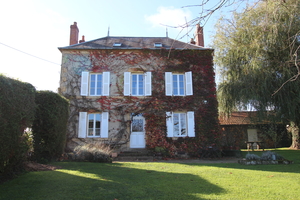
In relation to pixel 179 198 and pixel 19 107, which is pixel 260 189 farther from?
pixel 19 107

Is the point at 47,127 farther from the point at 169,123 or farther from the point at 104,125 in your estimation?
the point at 169,123

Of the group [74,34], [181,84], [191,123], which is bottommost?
[191,123]

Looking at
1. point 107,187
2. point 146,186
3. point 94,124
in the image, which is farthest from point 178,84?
point 107,187

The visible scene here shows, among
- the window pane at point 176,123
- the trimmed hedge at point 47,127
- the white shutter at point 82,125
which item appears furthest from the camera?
the window pane at point 176,123

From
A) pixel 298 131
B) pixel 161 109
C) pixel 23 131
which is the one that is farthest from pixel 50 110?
pixel 298 131

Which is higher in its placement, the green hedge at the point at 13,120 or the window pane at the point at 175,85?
the window pane at the point at 175,85

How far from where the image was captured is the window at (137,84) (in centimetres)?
1176

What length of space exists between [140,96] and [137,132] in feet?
6.11

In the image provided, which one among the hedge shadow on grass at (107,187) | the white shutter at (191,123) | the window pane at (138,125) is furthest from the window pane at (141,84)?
the hedge shadow on grass at (107,187)

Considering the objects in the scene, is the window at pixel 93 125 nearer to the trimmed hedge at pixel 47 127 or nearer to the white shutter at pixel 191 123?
the trimmed hedge at pixel 47 127

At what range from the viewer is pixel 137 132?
11.6 m

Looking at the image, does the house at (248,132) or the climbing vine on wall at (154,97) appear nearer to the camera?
the climbing vine on wall at (154,97)

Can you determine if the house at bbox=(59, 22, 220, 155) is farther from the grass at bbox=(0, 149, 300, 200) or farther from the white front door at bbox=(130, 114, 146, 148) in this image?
the grass at bbox=(0, 149, 300, 200)

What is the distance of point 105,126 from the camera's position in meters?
11.4
